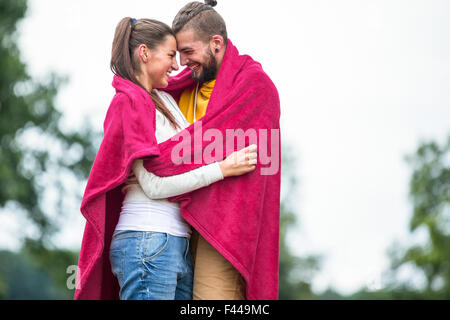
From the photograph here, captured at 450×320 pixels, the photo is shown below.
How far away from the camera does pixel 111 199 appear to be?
2.86 meters

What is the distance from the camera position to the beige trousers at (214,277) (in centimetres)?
273

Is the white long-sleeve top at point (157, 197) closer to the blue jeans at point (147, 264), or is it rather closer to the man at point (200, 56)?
the blue jeans at point (147, 264)

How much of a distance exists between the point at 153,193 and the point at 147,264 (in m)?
0.34

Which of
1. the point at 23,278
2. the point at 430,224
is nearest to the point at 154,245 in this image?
the point at 430,224

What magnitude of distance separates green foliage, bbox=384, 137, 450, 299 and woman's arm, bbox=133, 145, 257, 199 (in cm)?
1864

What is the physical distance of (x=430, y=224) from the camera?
68.8 feet

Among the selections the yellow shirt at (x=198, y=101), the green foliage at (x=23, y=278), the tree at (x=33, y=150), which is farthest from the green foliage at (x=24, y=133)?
the green foliage at (x=23, y=278)

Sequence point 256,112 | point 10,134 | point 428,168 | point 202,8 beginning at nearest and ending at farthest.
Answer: point 256,112, point 202,8, point 10,134, point 428,168

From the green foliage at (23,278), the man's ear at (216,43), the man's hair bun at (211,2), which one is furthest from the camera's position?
the green foliage at (23,278)

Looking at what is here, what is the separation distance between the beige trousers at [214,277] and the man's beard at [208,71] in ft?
3.09

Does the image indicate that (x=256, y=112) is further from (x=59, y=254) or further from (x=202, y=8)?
(x=59, y=254)

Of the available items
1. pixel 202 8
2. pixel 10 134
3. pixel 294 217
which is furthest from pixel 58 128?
pixel 202 8

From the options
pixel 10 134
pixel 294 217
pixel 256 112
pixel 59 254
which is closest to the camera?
pixel 256 112
